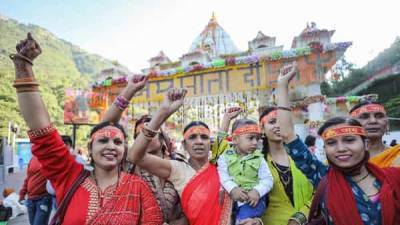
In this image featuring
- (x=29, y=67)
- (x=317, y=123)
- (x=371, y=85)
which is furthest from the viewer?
(x=371, y=85)

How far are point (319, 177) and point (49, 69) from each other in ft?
217

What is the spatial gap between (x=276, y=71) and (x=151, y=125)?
7915 millimetres

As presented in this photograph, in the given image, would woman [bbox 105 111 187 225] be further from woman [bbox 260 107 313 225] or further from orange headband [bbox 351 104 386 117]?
orange headband [bbox 351 104 386 117]

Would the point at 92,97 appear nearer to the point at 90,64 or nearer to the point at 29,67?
the point at 29,67

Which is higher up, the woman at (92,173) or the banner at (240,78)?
the banner at (240,78)

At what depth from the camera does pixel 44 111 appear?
1.81 metres

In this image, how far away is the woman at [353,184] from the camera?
1.68 meters

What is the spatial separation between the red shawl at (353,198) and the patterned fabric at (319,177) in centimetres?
3

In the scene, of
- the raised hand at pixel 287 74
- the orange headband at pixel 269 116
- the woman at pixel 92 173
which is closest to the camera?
the woman at pixel 92 173

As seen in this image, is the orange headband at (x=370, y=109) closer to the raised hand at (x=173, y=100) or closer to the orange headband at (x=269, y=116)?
the orange headband at (x=269, y=116)

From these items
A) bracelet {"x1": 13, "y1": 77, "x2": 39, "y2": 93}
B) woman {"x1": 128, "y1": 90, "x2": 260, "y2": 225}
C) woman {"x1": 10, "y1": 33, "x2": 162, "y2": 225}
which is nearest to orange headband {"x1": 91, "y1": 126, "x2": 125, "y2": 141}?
woman {"x1": 10, "y1": 33, "x2": 162, "y2": 225}

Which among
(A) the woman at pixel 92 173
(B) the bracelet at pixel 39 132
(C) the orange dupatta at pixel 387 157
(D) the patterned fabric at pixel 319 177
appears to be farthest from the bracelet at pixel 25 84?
(C) the orange dupatta at pixel 387 157

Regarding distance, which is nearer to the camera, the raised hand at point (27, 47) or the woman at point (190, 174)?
the raised hand at point (27, 47)

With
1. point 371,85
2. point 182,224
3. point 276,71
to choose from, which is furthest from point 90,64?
point 182,224
